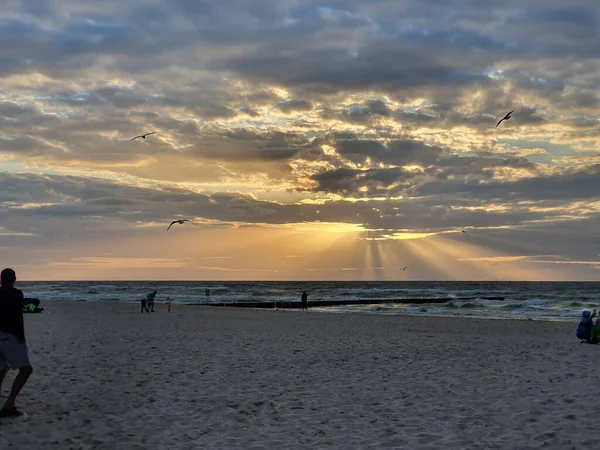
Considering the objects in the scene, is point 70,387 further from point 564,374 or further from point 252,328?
point 252,328

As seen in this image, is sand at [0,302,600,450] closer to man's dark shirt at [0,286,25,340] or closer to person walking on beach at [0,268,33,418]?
person walking on beach at [0,268,33,418]

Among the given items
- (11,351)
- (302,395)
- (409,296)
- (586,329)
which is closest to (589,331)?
(586,329)

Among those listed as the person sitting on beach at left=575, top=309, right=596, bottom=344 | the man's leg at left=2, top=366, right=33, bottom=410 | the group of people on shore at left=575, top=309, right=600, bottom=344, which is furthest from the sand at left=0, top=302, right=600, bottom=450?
the person sitting on beach at left=575, top=309, right=596, bottom=344

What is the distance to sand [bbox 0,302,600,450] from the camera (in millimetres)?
8406

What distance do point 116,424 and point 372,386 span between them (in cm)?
546

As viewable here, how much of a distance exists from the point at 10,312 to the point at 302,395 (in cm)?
552

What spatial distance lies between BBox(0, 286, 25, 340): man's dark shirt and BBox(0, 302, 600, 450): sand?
141 centimetres

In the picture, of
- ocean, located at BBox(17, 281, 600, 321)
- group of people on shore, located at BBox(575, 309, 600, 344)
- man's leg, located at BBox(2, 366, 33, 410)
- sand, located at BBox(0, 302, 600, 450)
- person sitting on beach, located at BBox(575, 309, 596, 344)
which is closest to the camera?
sand, located at BBox(0, 302, 600, 450)

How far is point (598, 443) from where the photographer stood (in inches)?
317

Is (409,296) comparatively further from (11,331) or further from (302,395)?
(11,331)

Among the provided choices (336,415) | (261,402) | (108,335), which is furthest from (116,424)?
(108,335)

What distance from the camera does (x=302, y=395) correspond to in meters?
11.4

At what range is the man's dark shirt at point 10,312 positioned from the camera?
867 centimetres

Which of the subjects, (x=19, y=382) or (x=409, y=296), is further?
(x=409, y=296)
